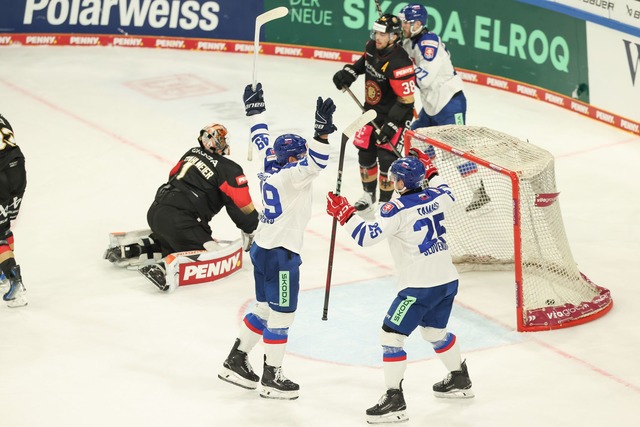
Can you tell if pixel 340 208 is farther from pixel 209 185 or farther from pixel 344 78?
pixel 344 78

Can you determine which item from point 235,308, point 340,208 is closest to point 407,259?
point 340,208

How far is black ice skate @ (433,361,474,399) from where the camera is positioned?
779 centimetres

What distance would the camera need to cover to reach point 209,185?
31.9 ft

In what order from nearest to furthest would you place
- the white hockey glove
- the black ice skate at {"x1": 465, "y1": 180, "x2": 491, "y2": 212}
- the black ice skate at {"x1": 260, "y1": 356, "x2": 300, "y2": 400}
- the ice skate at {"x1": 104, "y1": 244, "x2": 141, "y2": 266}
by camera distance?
the black ice skate at {"x1": 260, "y1": 356, "x2": 300, "y2": 400}
the ice skate at {"x1": 104, "y1": 244, "x2": 141, "y2": 266}
the white hockey glove
the black ice skate at {"x1": 465, "y1": 180, "x2": 491, "y2": 212}

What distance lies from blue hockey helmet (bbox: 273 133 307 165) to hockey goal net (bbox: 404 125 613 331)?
189 centimetres

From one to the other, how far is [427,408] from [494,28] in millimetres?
8145

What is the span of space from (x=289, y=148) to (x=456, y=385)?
6.13 ft

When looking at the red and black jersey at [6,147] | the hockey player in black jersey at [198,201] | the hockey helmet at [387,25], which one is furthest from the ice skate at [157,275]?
the hockey helmet at [387,25]

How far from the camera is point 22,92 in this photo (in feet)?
47.5

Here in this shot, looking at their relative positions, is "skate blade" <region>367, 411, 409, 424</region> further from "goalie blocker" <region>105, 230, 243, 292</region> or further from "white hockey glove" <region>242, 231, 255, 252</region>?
"white hockey glove" <region>242, 231, 255, 252</region>

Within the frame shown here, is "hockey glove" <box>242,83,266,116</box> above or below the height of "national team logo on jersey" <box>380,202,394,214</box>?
above

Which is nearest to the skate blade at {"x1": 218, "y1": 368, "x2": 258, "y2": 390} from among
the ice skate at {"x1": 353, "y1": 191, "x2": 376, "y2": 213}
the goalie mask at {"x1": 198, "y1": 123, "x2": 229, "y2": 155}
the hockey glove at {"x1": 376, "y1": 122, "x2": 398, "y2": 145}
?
the goalie mask at {"x1": 198, "y1": 123, "x2": 229, "y2": 155}

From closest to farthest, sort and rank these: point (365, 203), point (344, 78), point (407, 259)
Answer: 1. point (407, 259)
2. point (344, 78)
3. point (365, 203)

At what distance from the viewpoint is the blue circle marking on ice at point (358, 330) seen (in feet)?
27.9
